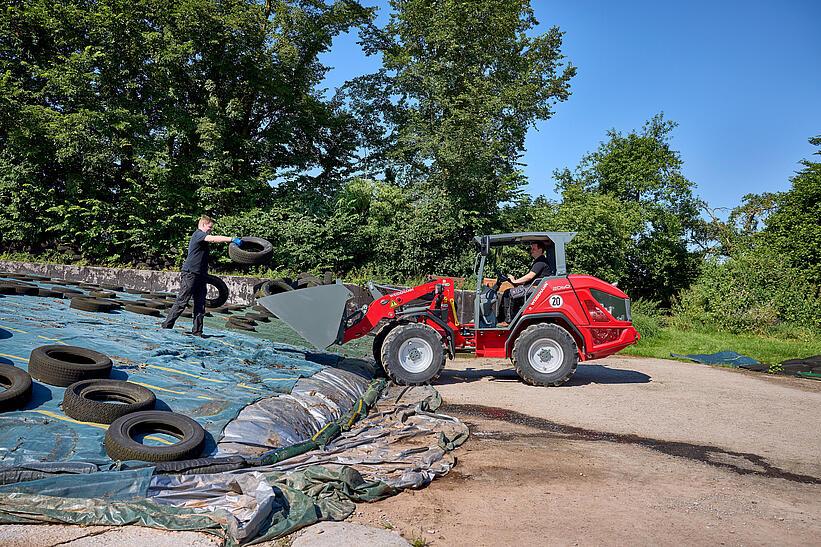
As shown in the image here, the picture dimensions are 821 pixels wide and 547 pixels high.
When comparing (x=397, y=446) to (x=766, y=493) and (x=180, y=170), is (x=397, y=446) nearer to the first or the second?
(x=766, y=493)

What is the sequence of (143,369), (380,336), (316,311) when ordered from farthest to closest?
1. (380,336)
2. (316,311)
3. (143,369)

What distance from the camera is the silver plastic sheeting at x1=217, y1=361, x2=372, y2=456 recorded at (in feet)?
17.4

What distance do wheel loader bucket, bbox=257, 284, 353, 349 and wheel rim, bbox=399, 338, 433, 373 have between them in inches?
43.0

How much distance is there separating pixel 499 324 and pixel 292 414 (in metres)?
4.37

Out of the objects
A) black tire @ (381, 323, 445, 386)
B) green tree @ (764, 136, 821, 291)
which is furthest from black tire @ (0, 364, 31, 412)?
green tree @ (764, 136, 821, 291)

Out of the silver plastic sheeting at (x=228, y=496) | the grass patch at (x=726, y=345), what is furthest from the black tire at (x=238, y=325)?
the grass patch at (x=726, y=345)

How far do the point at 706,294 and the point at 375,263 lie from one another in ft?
34.9

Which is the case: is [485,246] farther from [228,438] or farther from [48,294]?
[48,294]

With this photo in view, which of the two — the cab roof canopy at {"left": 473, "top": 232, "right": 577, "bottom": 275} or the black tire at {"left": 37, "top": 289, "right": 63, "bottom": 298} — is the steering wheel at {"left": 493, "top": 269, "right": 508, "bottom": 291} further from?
the black tire at {"left": 37, "top": 289, "right": 63, "bottom": 298}

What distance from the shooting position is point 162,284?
1661 centimetres

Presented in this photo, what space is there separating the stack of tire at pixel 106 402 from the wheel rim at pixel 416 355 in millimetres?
3893

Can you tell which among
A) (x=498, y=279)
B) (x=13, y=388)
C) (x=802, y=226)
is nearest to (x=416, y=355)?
(x=498, y=279)

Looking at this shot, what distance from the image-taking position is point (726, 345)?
1510 centimetres

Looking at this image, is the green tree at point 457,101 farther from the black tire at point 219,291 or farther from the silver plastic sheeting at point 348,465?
the silver plastic sheeting at point 348,465
